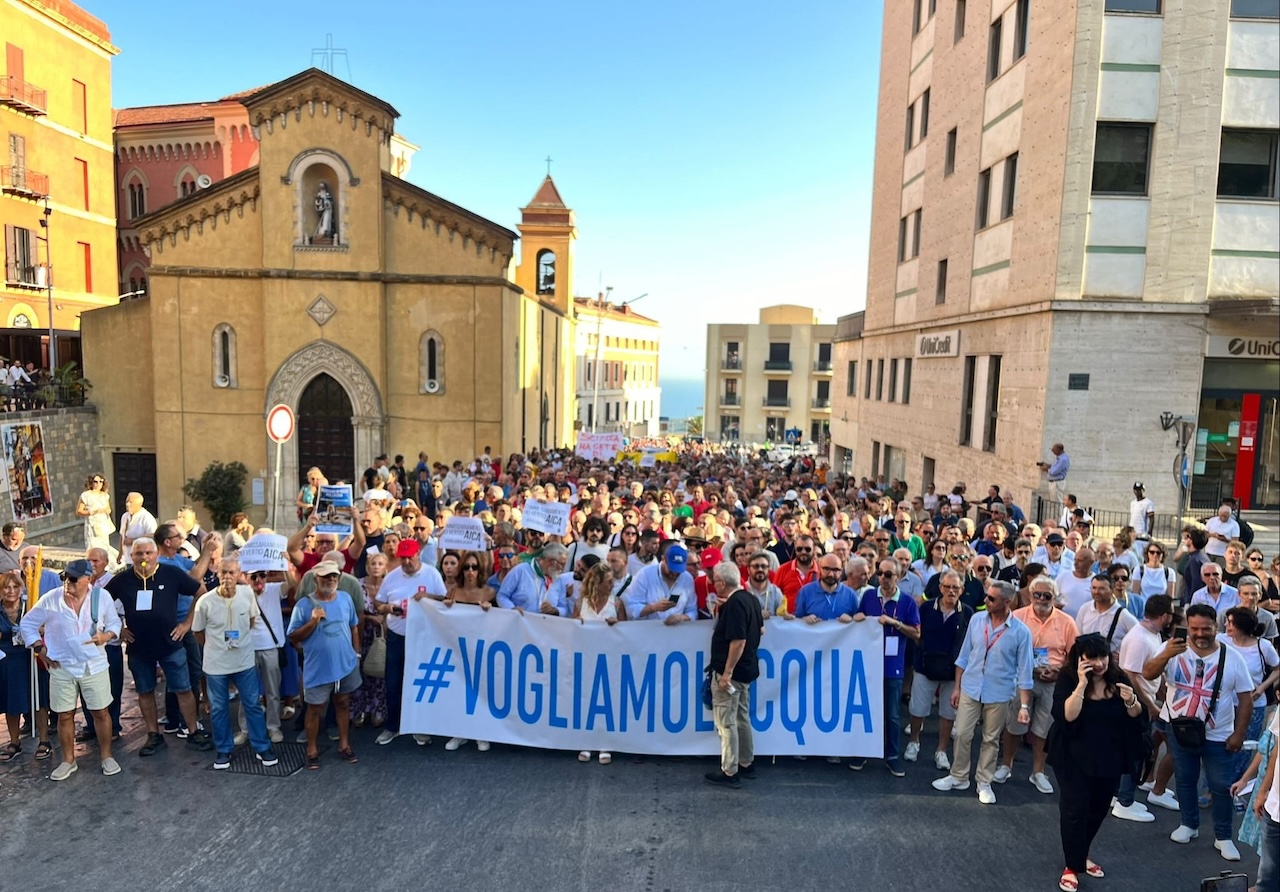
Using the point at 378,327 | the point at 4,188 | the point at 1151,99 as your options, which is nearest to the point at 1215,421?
the point at 1151,99

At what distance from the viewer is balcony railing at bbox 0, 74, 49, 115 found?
27812mm

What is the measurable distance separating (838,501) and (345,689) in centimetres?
1081

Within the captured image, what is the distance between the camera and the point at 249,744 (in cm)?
732

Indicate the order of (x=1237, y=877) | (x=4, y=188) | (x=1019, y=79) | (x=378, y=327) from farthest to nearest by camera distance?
(x=4, y=188) < (x=378, y=327) < (x=1019, y=79) < (x=1237, y=877)

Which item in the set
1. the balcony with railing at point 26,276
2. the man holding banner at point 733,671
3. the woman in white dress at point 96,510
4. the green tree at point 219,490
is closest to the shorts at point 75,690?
the man holding banner at point 733,671

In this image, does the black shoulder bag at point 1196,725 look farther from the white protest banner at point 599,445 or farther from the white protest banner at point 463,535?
the white protest banner at point 599,445

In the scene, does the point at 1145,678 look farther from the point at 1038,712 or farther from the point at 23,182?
the point at 23,182

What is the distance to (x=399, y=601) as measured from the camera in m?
7.46

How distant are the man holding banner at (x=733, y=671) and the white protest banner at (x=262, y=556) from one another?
3.83 meters

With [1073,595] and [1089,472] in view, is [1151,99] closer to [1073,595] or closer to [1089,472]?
[1089,472]

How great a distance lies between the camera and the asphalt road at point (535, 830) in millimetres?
5422

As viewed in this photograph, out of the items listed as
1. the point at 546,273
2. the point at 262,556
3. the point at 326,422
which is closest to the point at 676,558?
the point at 262,556

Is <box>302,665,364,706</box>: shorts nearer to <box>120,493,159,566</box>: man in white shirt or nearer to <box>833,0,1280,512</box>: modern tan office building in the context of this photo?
<box>120,493,159,566</box>: man in white shirt

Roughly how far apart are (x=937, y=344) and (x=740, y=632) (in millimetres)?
17760
